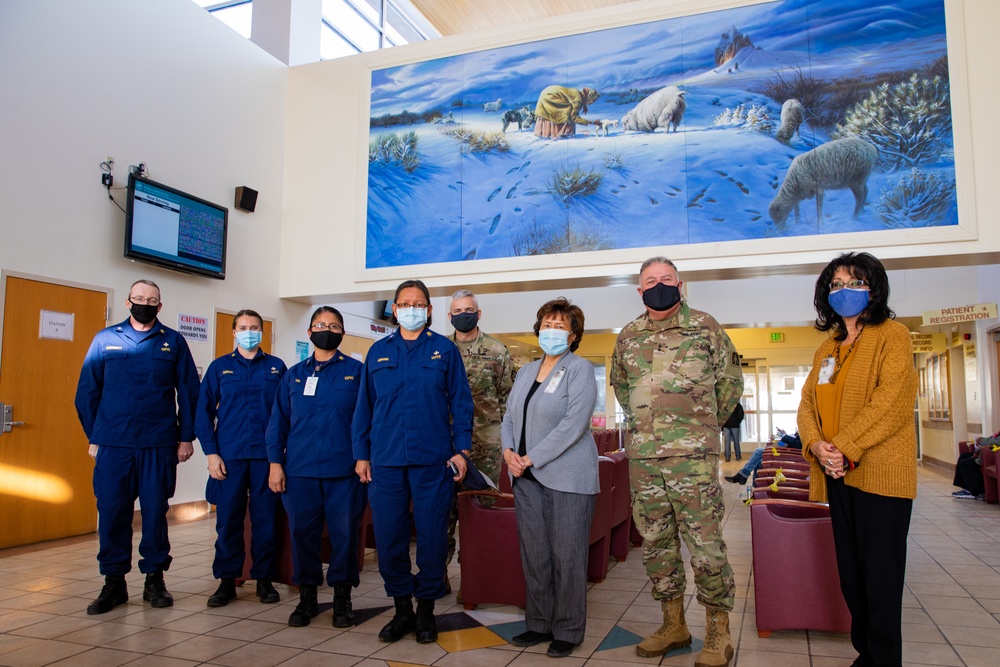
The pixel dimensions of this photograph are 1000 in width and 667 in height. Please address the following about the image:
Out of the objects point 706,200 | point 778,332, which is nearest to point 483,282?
point 706,200

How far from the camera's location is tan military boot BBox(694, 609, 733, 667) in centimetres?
274

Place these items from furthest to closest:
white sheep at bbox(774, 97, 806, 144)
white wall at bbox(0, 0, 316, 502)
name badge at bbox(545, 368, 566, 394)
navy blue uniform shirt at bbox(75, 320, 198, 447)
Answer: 1. white sheep at bbox(774, 97, 806, 144)
2. white wall at bbox(0, 0, 316, 502)
3. navy blue uniform shirt at bbox(75, 320, 198, 447)
4. name badge at bbox(545, 368, 566, 394)

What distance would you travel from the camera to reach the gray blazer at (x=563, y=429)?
2965 millimetres

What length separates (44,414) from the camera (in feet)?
18.2

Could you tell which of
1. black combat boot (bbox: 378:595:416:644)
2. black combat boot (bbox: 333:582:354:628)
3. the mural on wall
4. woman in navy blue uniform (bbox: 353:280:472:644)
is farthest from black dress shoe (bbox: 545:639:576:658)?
the mural on wall

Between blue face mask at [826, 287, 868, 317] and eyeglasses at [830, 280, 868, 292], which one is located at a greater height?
eyeglasses at [830, 280, 868, 292]

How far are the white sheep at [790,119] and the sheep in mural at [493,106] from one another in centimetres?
288

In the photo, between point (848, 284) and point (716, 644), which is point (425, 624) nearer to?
point (716, 644)

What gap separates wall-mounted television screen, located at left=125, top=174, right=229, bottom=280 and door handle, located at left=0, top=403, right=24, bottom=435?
1598 mm

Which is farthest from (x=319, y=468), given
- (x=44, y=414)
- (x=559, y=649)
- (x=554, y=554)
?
(x=44, y=414)

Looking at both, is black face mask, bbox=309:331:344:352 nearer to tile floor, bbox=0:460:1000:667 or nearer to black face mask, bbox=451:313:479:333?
black face mask, bbox=451:313:479:333

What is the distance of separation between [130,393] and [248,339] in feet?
2.07

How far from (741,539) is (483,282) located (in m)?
3.64

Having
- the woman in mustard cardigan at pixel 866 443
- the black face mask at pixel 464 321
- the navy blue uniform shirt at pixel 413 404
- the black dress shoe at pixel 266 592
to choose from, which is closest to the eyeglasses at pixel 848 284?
the woman in mustard cardigan at pixel 866 443
